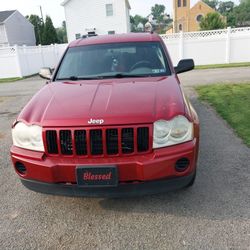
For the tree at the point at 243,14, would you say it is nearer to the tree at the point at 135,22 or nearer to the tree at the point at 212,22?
the tree at the point at 135,22

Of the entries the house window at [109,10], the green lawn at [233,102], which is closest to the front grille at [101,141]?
the green lawn at [233,102]

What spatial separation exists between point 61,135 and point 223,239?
1696 mm

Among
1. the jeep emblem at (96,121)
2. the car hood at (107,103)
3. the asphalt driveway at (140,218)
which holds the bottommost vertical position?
the asphalt driveway at (140,218)

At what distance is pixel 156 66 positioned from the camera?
4.20 m

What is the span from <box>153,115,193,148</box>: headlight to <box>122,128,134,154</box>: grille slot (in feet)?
0.69

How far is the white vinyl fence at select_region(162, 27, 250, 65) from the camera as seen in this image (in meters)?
18.2

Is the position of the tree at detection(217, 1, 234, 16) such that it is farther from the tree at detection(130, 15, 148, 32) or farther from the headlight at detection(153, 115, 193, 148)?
the headlight at detection(153, 115, 193, 148)

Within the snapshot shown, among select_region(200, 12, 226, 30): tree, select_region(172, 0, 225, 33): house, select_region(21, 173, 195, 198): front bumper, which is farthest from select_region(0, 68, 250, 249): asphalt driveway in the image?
select_region(172, 0, 225, 33): house

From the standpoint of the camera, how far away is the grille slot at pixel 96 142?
2758mm

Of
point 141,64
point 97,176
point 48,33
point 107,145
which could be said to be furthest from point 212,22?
point 97,176

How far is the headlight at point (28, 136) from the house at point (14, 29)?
35.0 metres

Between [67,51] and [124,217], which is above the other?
[67,51]

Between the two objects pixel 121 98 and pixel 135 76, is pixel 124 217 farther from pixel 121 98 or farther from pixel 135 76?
pixel 135 76

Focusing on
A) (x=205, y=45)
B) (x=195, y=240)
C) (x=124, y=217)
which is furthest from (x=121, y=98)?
(x=205, y=45)
